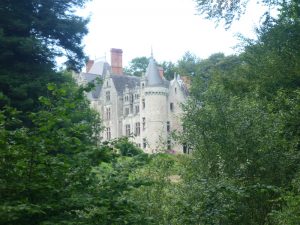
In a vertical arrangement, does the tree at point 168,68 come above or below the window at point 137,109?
above

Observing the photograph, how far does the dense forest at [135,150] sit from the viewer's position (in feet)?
16.3

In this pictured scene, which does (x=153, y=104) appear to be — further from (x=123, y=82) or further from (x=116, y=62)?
(x=116, y=62)

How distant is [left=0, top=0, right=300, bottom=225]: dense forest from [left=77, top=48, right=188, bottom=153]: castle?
24.3 m

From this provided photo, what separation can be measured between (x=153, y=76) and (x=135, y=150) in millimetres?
35686

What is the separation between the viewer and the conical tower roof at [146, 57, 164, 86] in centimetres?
4516

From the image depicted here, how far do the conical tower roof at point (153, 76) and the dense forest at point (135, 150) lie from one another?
24.4 metres

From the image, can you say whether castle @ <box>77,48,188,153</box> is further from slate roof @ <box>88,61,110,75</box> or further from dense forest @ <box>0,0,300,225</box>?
dense forest @ <box>0,0,300,225</box>

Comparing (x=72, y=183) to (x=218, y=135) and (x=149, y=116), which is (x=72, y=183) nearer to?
(x=218, y=135)

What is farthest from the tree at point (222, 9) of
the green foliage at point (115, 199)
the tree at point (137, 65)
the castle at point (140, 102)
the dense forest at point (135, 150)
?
the tree at point (137, 65)

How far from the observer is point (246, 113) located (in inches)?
376

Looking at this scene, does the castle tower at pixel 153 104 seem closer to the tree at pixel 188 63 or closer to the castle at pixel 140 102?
the castle at pixel 140 102

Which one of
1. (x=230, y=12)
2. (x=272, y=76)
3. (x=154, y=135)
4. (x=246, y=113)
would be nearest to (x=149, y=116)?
(x=154, y=135)

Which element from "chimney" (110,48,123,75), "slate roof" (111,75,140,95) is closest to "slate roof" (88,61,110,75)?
"chimney" (110,48,123,75)

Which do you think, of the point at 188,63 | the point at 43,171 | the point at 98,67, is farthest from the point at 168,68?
the point at 43,171
